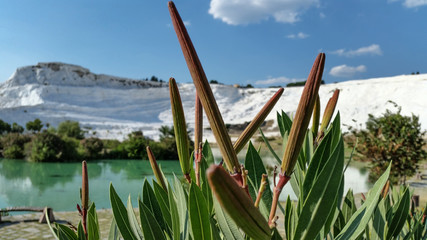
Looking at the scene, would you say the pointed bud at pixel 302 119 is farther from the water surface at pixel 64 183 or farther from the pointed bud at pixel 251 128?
the water surface at pixel 64 183

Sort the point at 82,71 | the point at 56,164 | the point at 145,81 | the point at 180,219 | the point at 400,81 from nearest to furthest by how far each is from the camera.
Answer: the point at 180,219 → the point at 56,164 → the point at 400,81 → the point at 82,71 → the point at 145,81

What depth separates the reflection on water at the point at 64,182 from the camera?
27.3 feet

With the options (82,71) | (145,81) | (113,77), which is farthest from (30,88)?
(145,81)

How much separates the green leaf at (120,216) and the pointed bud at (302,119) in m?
0.32

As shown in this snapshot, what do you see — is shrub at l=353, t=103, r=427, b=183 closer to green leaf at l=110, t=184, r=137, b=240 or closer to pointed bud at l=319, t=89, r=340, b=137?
pointed bud at l=319, t=89, r=340, b=137

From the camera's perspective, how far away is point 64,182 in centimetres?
1062

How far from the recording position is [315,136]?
76 cm

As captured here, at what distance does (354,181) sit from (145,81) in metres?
33.1

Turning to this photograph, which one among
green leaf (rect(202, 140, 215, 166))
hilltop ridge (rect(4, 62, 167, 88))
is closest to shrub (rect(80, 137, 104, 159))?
green leaf (rect(202, 140, 215, 166))

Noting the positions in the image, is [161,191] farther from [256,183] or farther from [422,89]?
[422,89]

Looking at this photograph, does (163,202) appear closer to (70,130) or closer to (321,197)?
(321,197)

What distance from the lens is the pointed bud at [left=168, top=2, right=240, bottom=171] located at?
1.13 ft

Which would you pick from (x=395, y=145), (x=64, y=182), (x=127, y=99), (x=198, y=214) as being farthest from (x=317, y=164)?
(x=127, y=99)

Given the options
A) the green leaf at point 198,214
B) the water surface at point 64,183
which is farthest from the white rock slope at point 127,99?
the green leaf at point 198,214
